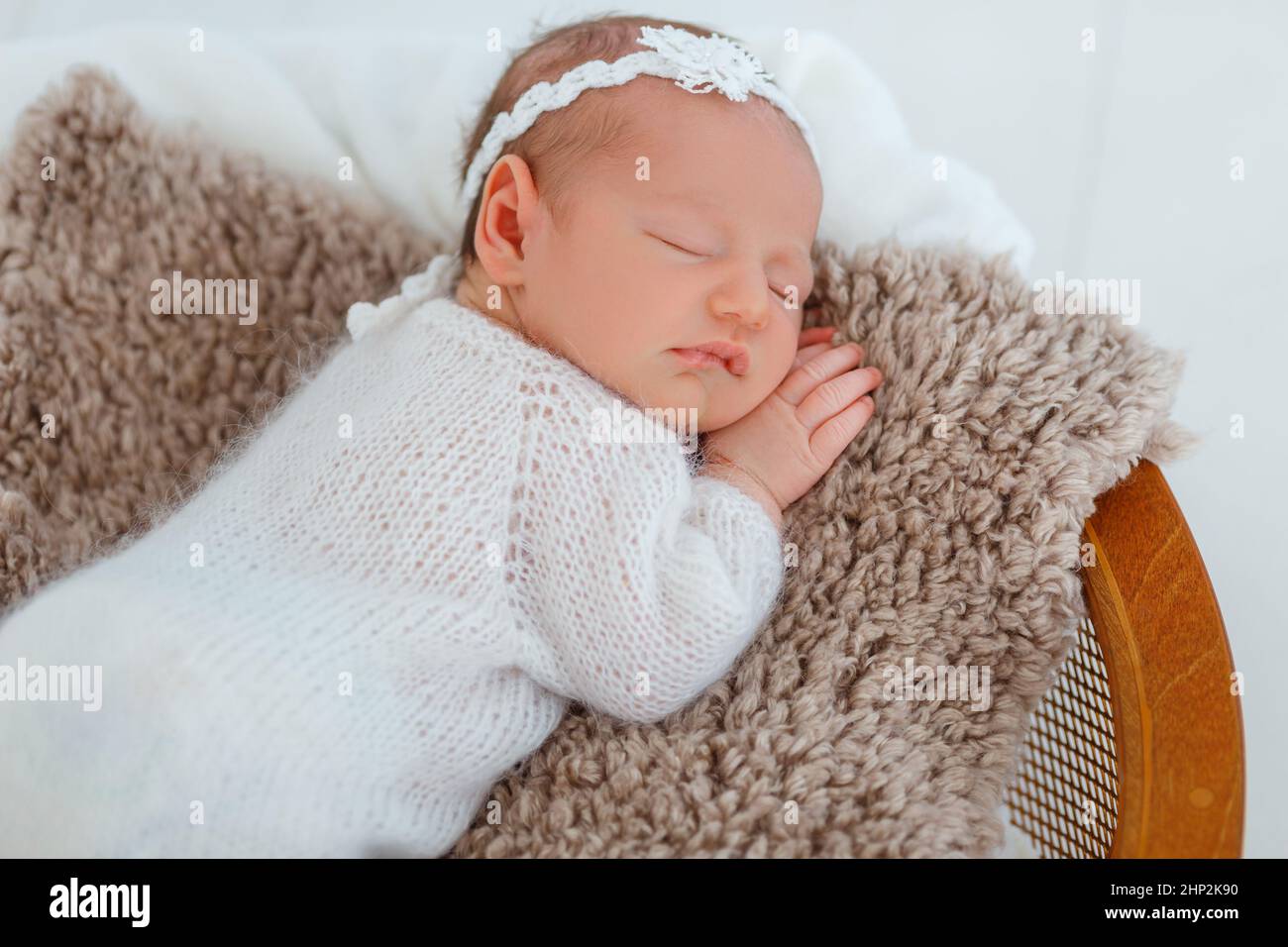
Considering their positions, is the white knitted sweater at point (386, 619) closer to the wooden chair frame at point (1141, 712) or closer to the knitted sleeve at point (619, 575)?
the knitted sleeve at point (619, 575)

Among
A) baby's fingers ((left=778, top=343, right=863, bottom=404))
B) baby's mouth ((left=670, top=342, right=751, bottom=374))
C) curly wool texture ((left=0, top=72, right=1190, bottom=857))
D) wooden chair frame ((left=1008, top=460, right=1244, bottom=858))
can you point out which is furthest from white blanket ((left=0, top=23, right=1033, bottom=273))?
wooden chair frame ((left=1008, top=460, right=1244, bottom=858))

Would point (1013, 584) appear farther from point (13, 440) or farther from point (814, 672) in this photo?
point (13, 440)

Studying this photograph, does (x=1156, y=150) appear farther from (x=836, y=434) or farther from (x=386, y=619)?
(x=386, y=619)

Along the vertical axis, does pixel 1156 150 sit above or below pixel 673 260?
above

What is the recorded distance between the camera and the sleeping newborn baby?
38.1 inches

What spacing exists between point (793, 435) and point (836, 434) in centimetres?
5

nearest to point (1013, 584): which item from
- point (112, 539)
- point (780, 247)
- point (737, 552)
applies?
point (737, 552)

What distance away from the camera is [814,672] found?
1.10 meters

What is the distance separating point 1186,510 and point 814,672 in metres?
0.85

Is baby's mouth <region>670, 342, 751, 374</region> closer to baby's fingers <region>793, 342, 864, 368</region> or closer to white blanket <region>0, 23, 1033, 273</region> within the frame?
baby's fingers <region>793, 342, 864, 368</region>

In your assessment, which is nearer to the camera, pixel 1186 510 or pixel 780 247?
pixel 780 247

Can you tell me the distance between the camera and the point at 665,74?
3.86 ft

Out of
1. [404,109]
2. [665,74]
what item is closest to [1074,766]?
[665,74]
